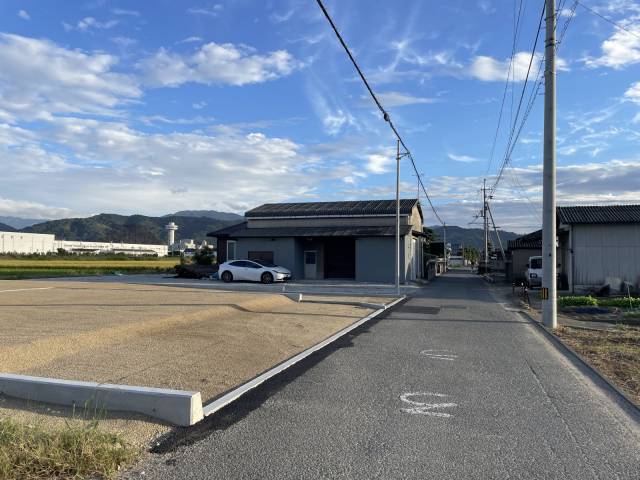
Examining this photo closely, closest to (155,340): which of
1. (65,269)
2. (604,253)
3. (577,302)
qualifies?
(577,302)

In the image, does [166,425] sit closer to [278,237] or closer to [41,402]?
[41,402]

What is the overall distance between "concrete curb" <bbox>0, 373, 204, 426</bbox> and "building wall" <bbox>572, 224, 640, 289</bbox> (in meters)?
25.5

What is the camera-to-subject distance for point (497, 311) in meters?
17.7

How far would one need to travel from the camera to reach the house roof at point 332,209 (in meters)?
35.7

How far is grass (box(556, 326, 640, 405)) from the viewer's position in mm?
7574

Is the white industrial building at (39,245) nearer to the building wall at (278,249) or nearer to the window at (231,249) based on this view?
the window at (231,249)

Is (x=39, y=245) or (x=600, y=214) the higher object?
(x=39, y=245)

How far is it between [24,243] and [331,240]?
122466 mm

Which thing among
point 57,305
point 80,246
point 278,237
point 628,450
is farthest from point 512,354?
point 80,246

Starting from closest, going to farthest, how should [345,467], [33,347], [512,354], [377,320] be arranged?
[345,467] → [33,347] → [512,354] → [377,320]

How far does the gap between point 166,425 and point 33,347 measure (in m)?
3.70

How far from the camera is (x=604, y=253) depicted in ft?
86.6

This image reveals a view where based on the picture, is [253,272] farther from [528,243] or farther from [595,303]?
[528,243]

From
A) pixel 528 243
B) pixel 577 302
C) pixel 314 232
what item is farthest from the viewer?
pixel 528 243
